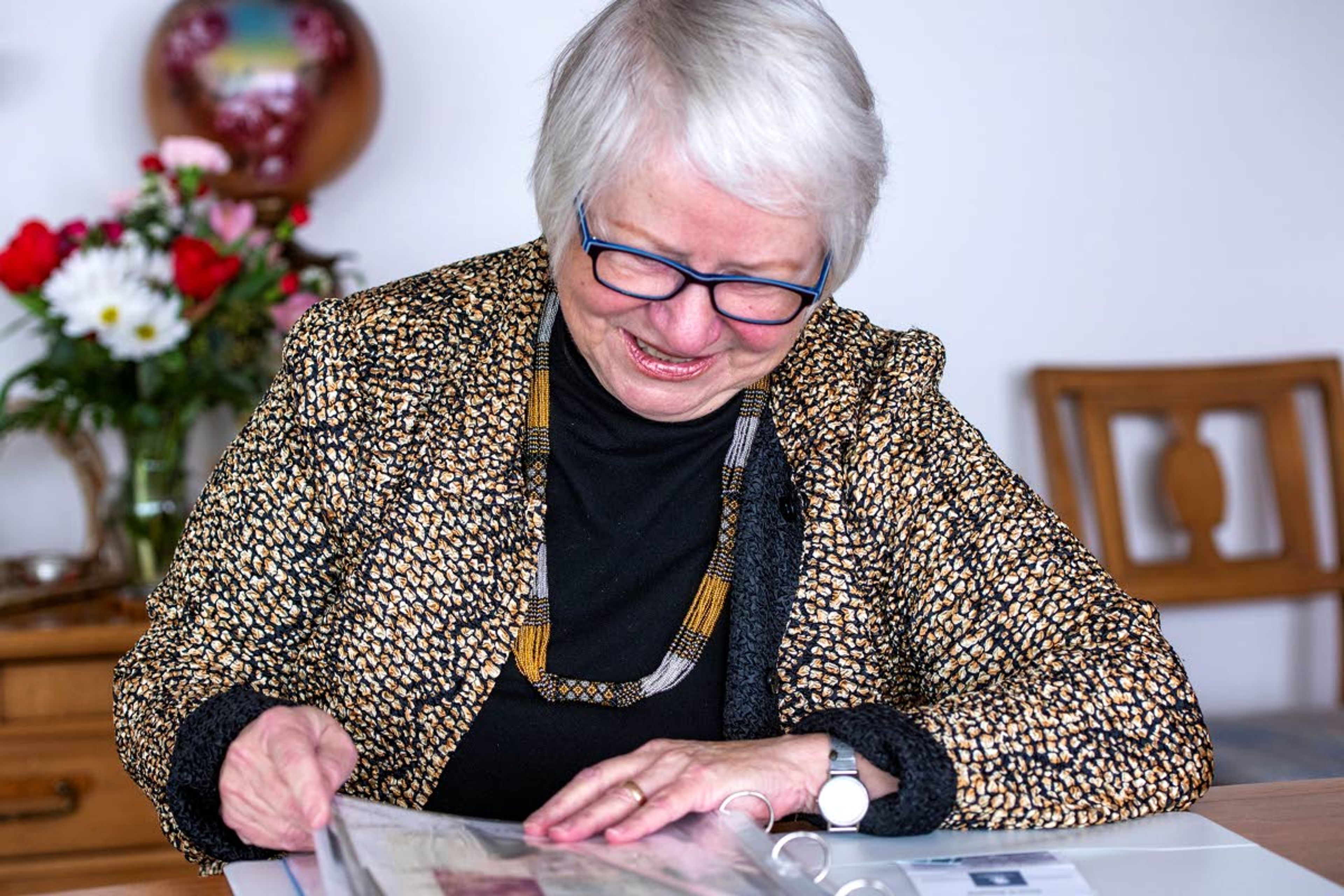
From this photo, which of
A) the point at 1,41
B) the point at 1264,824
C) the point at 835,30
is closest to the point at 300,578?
the point at 835,30

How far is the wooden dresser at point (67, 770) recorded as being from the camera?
1.86m

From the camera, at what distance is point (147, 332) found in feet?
6.35

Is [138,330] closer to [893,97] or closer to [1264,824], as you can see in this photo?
[893,97]

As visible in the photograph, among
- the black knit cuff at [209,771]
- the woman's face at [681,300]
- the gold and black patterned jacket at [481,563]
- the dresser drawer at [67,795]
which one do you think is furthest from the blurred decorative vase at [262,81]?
the black knit cuff at [209,771]

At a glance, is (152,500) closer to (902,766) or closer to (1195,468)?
(902,766)

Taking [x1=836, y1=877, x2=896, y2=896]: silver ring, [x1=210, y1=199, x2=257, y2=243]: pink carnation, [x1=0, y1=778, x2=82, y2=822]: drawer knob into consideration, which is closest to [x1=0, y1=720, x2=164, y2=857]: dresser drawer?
[x1=0, y1=778, x2=82, y2=822]: drawer knob

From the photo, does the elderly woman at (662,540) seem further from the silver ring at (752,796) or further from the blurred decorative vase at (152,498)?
the blurred decorative vase at (152,498)

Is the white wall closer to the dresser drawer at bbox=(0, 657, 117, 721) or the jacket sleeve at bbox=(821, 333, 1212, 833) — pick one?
the dresser drawer at bbox=(0, 657, 117, 721)

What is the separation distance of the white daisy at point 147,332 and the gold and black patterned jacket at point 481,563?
2.42ft

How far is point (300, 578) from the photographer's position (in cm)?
123

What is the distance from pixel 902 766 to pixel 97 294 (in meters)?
1.34

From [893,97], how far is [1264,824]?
1662 mm

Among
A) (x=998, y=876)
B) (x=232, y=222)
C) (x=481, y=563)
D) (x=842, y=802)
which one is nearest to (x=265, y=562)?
(x=481, y=563)

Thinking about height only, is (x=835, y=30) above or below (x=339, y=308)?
above
